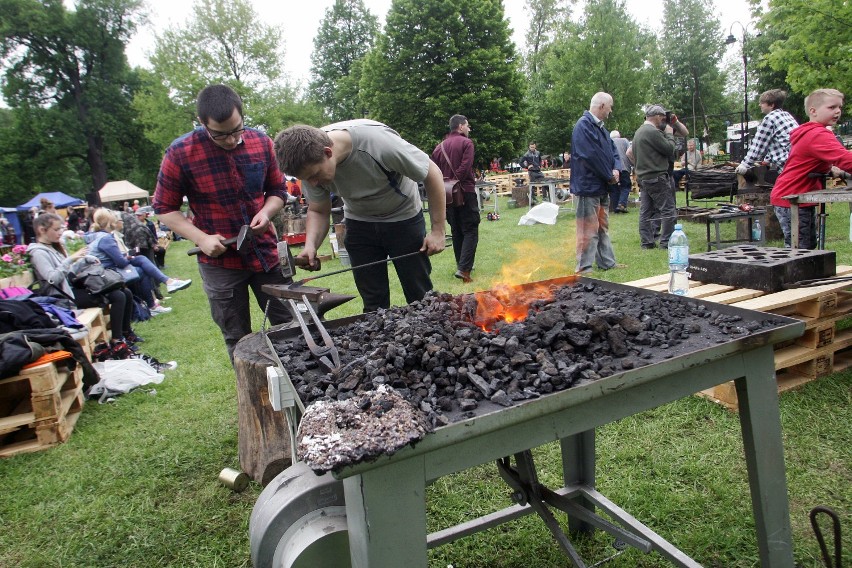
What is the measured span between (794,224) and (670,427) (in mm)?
3115

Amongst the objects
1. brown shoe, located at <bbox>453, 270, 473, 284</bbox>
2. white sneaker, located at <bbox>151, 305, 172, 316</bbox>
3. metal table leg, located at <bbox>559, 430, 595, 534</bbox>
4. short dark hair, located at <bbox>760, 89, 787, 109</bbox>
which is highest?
short dark hair, located at <bbox>760, 89, 787, 109</bbox>

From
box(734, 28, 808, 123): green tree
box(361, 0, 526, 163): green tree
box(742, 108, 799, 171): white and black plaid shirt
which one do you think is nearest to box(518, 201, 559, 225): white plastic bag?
box(742, 108, 799, 171): white and black plaid shirt

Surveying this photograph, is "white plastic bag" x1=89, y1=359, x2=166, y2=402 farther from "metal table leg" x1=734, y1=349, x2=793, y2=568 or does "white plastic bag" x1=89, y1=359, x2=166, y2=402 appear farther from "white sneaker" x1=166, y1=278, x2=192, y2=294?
"white sneaker" x1=166, y1=278, x2=192, y2=294

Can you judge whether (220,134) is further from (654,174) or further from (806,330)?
(654,174)

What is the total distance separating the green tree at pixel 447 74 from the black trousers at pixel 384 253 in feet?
71.4

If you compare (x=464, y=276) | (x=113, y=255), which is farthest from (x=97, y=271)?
(x=464, y=276)

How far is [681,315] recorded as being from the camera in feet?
6.75

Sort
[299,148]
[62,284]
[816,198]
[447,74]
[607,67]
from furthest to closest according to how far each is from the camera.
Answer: [607,67] → [447,74] → [62,284] → [816,198] → [299,148]

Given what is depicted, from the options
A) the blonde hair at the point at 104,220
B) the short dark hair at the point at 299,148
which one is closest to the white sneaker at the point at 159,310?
the blonde hair at the point at 104,220

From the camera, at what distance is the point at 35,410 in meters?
3.79

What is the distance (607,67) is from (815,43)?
14.5 m

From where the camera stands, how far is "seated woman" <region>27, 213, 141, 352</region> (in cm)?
587

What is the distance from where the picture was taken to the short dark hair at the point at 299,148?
2.47 meters

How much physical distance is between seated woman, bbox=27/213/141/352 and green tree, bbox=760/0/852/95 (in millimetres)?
13502
